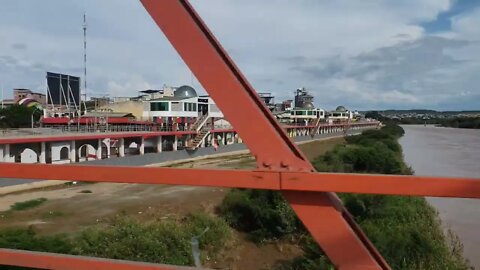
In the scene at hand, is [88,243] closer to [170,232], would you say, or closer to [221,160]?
[170,232]

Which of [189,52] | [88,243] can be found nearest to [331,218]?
[189,52]

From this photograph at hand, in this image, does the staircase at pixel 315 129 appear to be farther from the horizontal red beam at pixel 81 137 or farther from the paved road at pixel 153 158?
the horizontal red beam at pixel 81 137

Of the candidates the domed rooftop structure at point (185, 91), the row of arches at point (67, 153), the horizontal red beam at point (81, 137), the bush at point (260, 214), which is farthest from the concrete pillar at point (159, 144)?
the bush at point (260, 214)

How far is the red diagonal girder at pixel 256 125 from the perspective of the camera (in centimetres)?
207

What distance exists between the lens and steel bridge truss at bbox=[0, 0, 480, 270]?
202 cm

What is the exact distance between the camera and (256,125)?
2148mm

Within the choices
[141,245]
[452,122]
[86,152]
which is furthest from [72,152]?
[452,122]

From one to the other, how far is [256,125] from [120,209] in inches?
769

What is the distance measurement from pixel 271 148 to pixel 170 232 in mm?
9492

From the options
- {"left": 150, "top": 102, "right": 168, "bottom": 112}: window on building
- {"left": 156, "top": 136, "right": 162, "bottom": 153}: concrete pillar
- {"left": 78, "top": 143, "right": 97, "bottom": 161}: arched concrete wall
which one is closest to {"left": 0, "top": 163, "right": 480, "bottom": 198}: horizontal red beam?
{"left": 78, "top": 143, "right": 97, "bottom": 161}: arched concrete wall

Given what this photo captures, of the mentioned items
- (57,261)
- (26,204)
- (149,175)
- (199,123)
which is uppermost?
(149,175)

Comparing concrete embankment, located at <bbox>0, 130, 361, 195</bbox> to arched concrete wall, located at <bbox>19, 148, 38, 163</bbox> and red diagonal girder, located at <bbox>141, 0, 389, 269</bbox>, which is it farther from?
red diagonal girder, located at <bbox>141, 0, 389, 269</bbox>

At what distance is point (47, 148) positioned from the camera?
29.7m

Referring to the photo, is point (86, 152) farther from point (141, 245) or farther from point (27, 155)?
point (141, 245)
